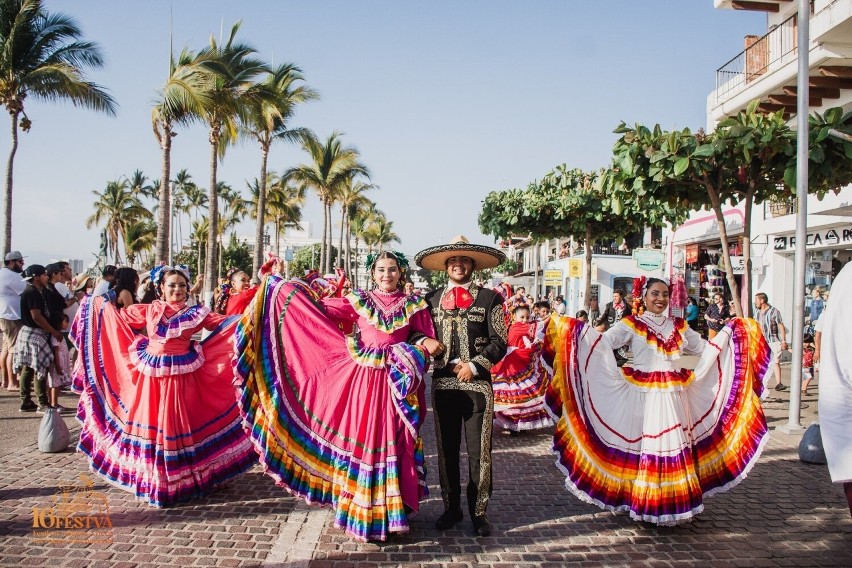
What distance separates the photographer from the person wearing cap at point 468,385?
4309 millimetres

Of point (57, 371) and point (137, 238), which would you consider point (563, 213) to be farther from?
point (137, 238)

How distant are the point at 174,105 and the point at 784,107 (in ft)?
47.9

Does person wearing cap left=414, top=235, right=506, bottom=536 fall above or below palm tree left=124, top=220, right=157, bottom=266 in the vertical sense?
below

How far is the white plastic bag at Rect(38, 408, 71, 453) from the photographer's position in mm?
6047

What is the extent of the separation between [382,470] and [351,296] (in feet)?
3.90

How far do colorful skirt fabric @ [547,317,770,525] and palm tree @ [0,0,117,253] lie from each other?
17.0m

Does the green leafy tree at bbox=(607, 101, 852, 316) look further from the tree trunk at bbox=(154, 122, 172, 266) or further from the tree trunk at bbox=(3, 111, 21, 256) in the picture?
the tree trunk at bbox=(3, 111, 21, 256)

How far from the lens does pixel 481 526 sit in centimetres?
431

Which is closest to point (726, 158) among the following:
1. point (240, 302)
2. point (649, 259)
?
point (240, 302)

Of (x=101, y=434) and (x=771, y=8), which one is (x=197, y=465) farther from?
(x=771, y=8)

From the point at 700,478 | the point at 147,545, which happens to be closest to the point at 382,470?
the point at 147,545

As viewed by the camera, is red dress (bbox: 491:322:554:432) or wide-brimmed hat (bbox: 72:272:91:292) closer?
red dress (bbox: 491:322:554:432)

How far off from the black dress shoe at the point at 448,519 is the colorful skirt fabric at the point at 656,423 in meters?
0.84

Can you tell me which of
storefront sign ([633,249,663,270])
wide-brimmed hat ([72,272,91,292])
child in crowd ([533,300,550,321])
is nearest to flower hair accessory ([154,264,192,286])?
child in crowd ([533,300,550,321])
